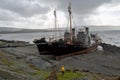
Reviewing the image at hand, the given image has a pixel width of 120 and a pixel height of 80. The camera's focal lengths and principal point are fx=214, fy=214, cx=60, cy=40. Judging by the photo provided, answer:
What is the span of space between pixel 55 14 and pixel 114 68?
2599cm

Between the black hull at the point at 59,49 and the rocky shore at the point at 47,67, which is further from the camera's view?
the black hull at the point at 59,49

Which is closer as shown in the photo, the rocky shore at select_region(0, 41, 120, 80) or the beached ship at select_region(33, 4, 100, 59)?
the rocky shore at select_region(0, 41, 120, 80)

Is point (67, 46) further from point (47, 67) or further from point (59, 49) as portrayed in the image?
point (47, 67)

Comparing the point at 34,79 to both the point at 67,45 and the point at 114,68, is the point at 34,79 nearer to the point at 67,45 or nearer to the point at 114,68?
the point at 114,68

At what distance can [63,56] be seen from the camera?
39.8 metres

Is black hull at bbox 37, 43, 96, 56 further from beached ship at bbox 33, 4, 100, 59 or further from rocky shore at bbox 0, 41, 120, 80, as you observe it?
rocky shore at bbox 0, 41, 120, 80

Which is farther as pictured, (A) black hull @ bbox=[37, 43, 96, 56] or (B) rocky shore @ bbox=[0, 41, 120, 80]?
(A) black hull @ bbox=[37, 43, 96, 56]

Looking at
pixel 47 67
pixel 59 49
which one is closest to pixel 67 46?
pixel 59 49

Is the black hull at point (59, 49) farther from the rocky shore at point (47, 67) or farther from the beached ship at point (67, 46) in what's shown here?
the rocky shore at point (47, 67)

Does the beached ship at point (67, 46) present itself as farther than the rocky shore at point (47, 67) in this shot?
Yes

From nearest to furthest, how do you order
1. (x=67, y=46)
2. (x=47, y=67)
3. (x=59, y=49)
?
1. (x=47, y=67)
2. (x=59, y=49)
3. (x=67, y=46)

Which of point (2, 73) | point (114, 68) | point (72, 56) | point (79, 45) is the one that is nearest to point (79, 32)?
point (79, 45)

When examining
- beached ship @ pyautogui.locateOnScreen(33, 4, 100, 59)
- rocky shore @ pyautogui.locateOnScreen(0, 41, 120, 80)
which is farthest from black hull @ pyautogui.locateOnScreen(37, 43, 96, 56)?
rocky shore @ pyautogui.locateOnScreen(0, 41, 120, 80)

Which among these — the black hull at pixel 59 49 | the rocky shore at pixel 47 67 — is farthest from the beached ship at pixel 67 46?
the rocky shore at pixel 47 67
